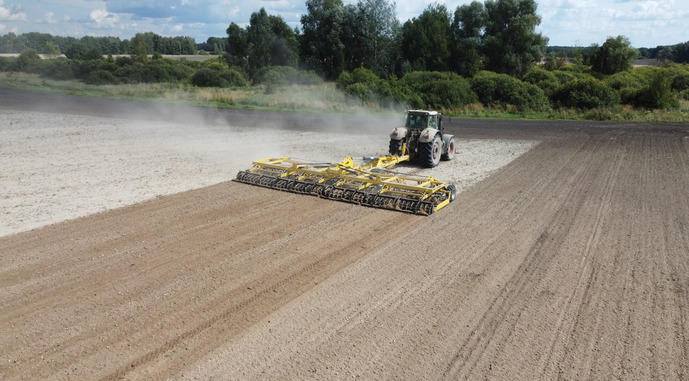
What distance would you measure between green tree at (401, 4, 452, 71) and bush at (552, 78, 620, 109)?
1941cm

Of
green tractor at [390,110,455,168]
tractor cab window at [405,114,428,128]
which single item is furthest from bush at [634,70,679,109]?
tractor cab window at [405,114,428,128]

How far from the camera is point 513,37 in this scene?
2192 inches

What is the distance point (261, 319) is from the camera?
6.50 metres

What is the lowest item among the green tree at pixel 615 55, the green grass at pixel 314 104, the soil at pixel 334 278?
the soil at pixel 334 278

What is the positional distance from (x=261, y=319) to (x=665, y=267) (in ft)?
21.3

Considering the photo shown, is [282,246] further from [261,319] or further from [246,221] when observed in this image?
[261,319]

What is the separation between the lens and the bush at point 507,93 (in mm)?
38281

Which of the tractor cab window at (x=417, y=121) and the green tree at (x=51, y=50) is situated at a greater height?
the green tree at (x=51, y=50)

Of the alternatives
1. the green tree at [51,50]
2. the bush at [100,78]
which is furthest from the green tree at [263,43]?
the green tree at [51,50]

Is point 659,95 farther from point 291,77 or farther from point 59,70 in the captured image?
point 59,70

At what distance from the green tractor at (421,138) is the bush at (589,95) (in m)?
25.1

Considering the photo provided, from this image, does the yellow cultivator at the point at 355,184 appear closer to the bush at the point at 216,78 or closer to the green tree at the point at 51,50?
the bush at the point at 216,78

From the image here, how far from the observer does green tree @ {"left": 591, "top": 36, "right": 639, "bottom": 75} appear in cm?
5428

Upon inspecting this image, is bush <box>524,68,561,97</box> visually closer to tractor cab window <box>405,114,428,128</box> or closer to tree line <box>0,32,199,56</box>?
tractor cab window <box>405,114,428,128</box>
